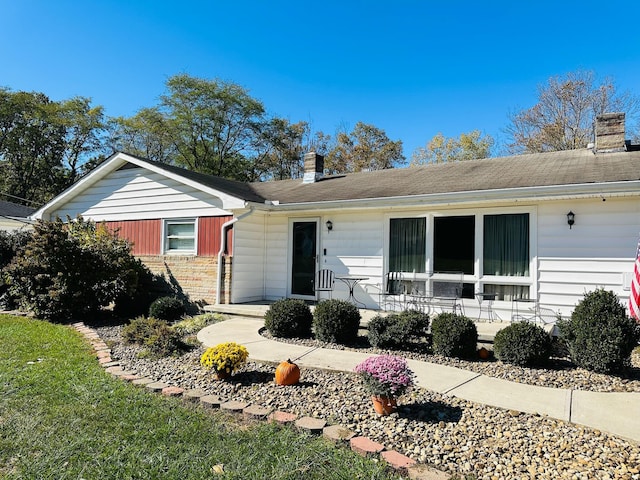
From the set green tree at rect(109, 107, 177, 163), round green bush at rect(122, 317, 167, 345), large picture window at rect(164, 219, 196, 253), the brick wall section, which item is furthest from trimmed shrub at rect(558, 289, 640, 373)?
green tree at rect(109, 107, 177, 163)

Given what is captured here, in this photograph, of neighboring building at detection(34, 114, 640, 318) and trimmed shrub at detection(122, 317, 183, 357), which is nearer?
trimmed shrub at detection(122, 317, 183, 357)

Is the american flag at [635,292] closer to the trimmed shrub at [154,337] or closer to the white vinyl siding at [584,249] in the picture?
the white vinyl siding at [584,249]

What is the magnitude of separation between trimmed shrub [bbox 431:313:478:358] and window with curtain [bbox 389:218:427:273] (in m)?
2.85

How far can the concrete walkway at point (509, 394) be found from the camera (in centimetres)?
341

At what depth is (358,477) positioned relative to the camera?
254cm

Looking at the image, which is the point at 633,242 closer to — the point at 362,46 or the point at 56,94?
the point at 362,46

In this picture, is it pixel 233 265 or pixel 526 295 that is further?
pixel 233 265

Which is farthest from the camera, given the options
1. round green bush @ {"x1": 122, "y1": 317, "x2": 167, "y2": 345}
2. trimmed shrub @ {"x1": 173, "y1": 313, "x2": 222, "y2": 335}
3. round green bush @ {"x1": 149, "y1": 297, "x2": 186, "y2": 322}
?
round green bush @ {"x1": 149, "y1": 297, "x2": 186, "y2": 322}

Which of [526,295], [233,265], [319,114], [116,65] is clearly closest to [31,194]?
[116,65]

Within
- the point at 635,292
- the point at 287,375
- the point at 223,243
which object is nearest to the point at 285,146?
the point at 223,243

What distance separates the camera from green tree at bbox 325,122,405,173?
28797mm

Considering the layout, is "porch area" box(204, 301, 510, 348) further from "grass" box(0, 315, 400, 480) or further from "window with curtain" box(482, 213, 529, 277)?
"grass" box(0, 315, 400, 480)

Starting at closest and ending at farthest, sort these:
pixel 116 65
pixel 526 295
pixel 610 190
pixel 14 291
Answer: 1. pixel 610 190
2. pixel 526 295
3. pixel 14 291
4. pixel 116 65

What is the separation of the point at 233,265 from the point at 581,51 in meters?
19.0
